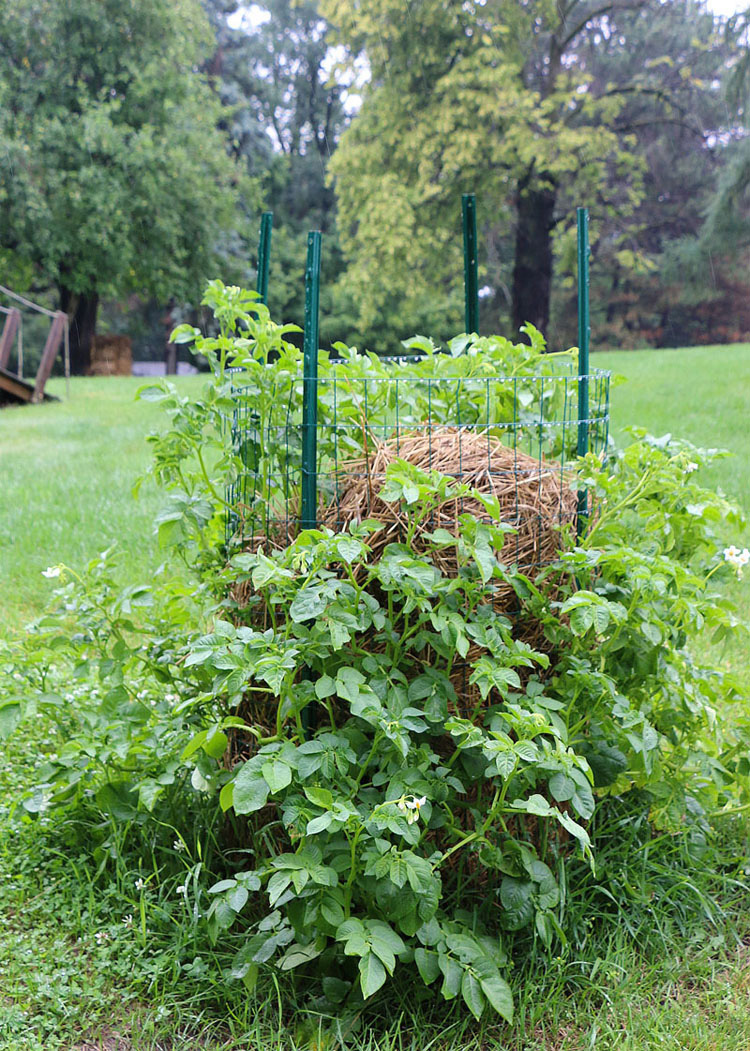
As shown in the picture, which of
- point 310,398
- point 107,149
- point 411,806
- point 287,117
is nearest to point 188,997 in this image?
point 411,806

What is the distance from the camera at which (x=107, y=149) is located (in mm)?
18234

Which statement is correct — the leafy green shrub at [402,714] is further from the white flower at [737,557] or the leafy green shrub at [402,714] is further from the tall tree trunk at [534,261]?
the tall tree trunk at [534,261]

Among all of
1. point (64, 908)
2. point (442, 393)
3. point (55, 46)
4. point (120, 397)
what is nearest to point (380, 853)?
point (64, 908)

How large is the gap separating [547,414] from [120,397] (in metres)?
11.8

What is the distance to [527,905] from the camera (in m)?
2.21

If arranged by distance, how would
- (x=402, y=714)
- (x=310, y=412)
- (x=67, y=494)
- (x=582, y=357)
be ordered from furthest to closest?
(x=67, y=494) → (x=582, y=357) → (x=310, y=412) → (x=402, y=714)

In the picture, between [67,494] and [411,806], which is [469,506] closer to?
[411,806]

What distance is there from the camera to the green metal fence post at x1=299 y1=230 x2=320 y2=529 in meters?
2.34

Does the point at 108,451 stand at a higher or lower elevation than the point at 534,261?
lower

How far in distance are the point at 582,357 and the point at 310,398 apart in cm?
74

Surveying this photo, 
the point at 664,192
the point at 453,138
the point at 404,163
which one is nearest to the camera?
the point at 453,138

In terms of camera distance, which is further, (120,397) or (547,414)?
(120,397)

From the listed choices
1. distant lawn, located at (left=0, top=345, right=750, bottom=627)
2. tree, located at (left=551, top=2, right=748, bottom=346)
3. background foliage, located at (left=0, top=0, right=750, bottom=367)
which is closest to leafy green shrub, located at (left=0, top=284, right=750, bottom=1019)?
distant lawn, located at (left=0, top=345, right=750, bottom=627)

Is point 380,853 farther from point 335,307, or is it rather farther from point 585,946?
point 335,307
